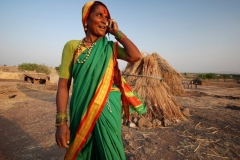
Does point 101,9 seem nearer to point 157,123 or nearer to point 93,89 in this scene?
point 93,89

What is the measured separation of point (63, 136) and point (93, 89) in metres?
0.47

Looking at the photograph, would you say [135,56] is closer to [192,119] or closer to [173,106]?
[173,106]

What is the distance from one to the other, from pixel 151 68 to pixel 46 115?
440 cm

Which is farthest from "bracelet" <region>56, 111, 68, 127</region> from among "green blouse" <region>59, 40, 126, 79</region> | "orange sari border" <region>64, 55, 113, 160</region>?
"green blouse" <region>59, 40, 126, 79</region>

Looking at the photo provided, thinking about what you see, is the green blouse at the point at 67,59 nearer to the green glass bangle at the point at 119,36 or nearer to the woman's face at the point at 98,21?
the green glass bangle at the point at 119,36

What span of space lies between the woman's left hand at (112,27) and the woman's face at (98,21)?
0.13ft

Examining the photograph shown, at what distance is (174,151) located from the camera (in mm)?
3654

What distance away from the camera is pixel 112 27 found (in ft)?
5.21

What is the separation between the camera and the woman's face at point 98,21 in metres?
1.57

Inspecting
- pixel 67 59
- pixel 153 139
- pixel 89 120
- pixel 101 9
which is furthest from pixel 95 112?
pixel 153 139

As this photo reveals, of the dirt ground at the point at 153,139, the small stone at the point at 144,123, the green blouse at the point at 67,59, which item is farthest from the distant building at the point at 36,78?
the green blouse at the point at 67,59

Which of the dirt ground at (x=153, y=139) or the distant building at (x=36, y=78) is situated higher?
the distant building at (x=36, y=78)

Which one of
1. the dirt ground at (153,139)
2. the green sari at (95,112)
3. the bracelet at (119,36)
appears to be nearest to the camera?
the green sari at (95,112)

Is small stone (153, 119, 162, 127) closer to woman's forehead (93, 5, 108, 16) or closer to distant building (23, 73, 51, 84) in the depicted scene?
woman's forehead (93, 5, 108, 16)
